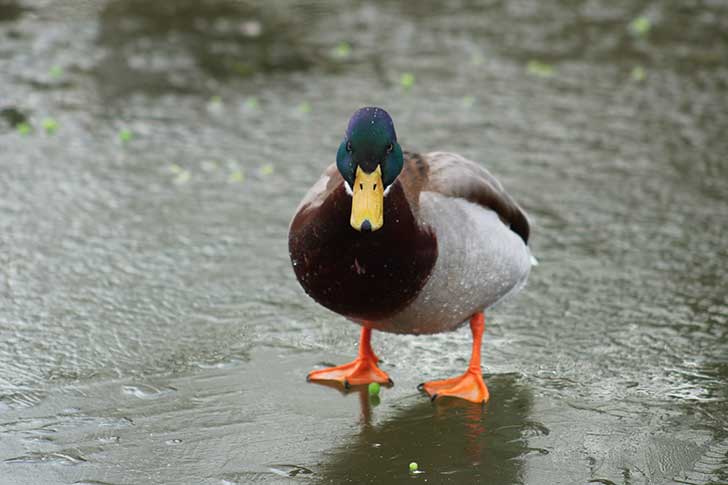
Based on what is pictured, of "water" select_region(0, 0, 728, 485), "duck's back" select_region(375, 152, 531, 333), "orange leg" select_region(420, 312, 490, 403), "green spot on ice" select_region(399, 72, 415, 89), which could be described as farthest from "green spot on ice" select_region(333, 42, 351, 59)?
"orange leg" select_region(420, 312, 490, 403)

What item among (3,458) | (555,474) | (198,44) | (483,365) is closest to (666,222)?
(483,365)

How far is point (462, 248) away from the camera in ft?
→ 12.5

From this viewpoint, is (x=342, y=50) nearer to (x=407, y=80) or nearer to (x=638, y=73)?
(x=407, y=80)

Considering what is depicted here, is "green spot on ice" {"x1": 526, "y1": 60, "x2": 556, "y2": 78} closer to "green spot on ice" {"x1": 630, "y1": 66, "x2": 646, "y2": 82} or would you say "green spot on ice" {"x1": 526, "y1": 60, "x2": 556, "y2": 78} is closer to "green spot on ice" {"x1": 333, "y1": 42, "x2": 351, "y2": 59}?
"green spot on ice" {"x1": 630, "y1": 66, "x2": 646, "y2": 82}

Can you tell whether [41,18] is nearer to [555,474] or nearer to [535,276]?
[535,276]

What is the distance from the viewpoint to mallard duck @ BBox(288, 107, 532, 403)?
347cm

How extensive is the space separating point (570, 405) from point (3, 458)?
1.95 meters

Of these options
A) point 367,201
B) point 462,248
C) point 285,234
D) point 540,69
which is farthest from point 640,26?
point 367,201

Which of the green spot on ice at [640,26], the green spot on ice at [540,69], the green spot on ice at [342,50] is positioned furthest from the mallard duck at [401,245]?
the green spot on ice at [640,26]

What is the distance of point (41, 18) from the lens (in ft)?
30.8

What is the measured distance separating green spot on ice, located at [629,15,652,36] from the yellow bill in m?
6.11

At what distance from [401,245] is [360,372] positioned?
77 centimetres

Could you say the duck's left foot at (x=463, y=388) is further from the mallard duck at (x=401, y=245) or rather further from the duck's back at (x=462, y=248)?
the duck's back at (x=462, y=248)

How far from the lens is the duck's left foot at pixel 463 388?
3961mm
